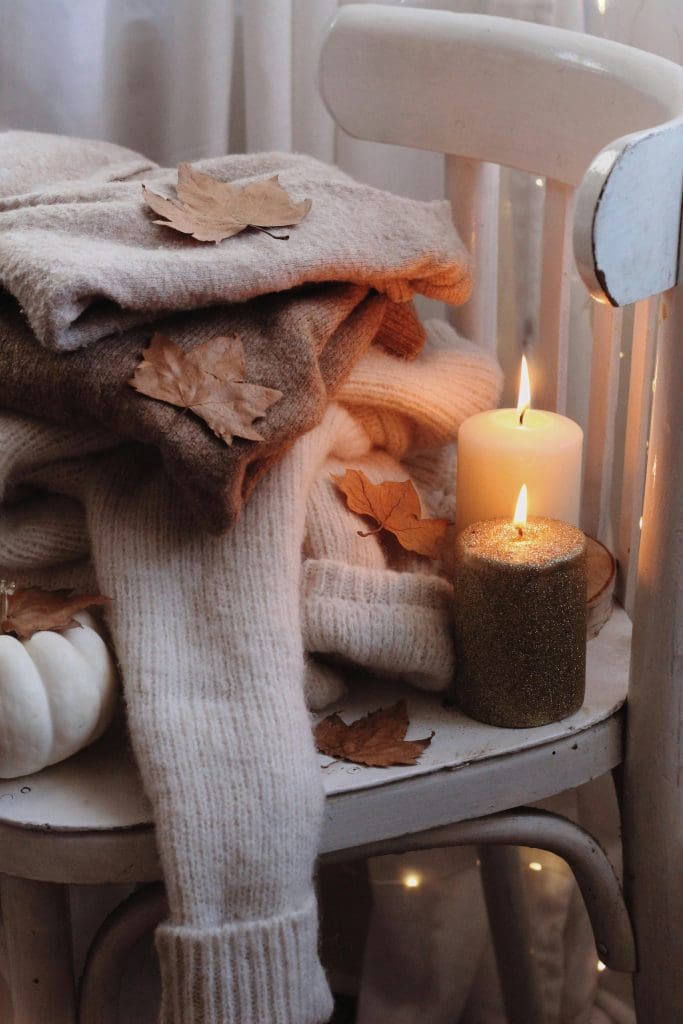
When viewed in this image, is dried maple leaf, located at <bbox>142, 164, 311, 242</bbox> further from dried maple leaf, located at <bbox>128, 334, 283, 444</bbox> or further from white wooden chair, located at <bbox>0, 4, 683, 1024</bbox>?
white wooden chair, located at <bbox>0, 4, 683, 1024</bbox>

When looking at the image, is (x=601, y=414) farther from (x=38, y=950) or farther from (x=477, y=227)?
(x=38, y=950)

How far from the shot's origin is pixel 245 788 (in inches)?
24.0

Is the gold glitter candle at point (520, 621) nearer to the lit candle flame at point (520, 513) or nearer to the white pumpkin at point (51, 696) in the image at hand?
the lit candle flame at point (520, 513)

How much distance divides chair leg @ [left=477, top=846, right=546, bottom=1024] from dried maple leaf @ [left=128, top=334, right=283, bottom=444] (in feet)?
1.99

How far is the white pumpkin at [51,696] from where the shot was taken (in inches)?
24.0

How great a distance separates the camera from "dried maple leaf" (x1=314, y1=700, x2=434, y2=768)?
0.67 m

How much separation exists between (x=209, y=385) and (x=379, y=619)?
17 centimetres

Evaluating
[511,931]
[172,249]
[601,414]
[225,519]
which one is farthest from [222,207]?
[511,931]

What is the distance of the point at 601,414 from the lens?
0.86 metres

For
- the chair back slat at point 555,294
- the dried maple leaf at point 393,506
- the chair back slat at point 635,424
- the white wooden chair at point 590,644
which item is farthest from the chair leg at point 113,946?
the chair back slat at point 555,294

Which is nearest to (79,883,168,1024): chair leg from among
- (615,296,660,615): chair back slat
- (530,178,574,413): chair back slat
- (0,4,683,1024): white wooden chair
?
(0,4,683,1024): white wooden chair

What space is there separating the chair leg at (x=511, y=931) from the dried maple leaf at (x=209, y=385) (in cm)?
61

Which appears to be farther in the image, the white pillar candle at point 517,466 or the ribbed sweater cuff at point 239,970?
the white pillar candle at point 517,466

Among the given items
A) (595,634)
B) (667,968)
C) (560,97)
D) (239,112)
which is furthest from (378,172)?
(667,968)
